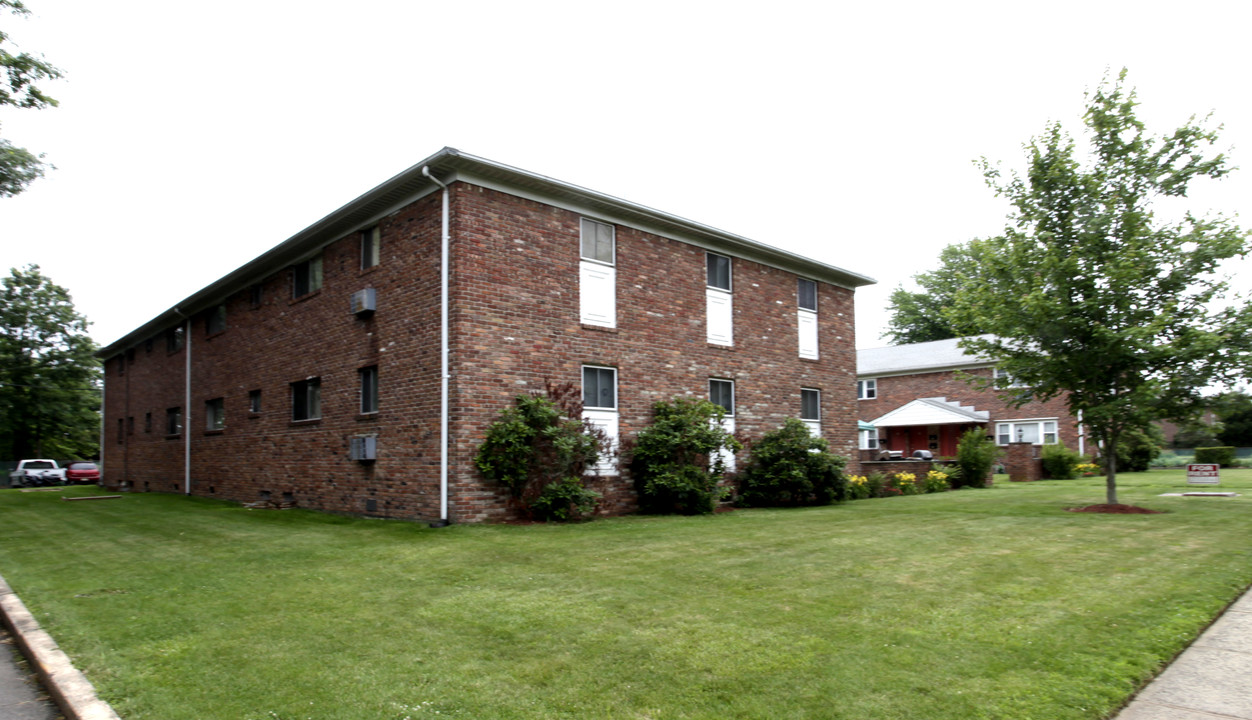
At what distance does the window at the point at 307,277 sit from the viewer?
57.5ft

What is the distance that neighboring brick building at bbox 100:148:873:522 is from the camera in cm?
1333

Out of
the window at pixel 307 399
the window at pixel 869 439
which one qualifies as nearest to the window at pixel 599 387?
the window at pixel 307 399

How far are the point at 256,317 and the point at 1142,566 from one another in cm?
1934

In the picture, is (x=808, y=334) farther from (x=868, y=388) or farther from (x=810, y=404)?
(x=868, y=388)

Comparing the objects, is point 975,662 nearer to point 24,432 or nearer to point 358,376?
point 358,376

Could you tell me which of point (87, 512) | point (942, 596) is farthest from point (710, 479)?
point (87, 512)

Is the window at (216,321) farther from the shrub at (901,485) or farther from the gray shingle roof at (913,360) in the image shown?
the gray shingle roof at (913,360)

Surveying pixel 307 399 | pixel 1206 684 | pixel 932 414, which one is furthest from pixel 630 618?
pixel 932 414

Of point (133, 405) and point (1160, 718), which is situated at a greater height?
point (133, 405)

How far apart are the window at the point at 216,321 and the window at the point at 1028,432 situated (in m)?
32.2

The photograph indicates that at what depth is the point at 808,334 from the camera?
21.0 meters

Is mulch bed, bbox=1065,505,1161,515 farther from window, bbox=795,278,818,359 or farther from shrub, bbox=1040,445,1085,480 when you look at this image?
shrub, bbox=1040,445,1085,480

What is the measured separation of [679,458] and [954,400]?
26.9 m

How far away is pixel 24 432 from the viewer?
5419 cm
